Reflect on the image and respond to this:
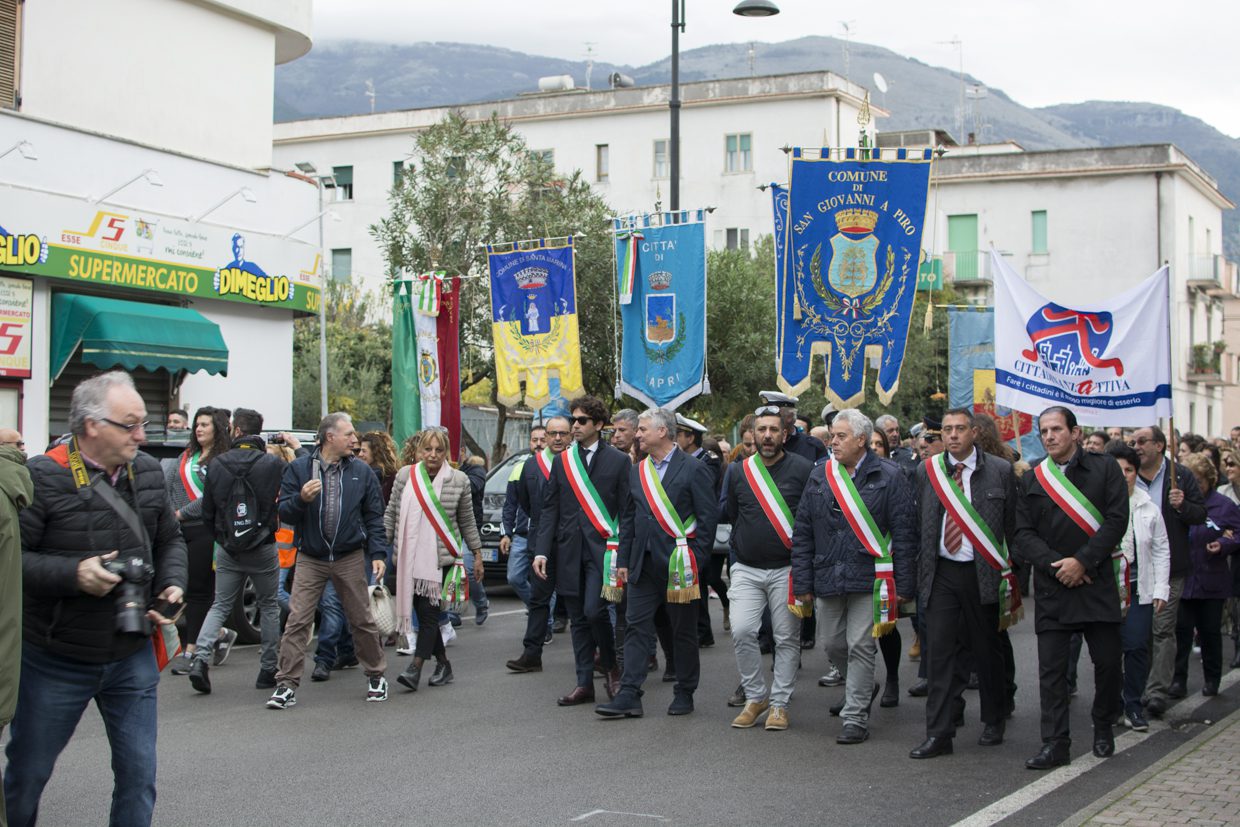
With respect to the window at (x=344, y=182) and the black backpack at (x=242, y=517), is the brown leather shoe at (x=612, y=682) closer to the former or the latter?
the black backpack at (x=242, y=517)

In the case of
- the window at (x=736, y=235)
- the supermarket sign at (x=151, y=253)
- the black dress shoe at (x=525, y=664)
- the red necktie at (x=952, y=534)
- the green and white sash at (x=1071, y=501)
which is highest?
the window at (x=736, y=235)

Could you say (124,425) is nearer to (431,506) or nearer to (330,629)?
(431,506)

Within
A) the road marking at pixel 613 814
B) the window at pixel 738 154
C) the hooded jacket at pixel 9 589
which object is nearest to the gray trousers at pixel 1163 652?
the road marking at pixel 613 814

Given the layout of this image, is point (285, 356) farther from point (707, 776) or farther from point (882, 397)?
point (707, 776)

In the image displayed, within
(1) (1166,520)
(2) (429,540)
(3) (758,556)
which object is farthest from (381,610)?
(1) (1166,520)

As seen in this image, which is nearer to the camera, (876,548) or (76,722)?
(76,722)

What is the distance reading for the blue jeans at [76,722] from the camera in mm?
5062

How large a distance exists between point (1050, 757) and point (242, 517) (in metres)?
5.67

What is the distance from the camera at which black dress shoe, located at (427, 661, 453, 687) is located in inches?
423

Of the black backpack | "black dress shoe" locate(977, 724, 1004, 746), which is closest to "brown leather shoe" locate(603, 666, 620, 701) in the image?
"black dress shoe" locate(977, 724, 1004, 746)

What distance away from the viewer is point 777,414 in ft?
30.3

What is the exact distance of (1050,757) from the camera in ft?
25.8

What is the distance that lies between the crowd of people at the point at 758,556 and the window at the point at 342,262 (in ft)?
146

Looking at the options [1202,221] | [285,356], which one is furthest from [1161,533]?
[1202,221]
